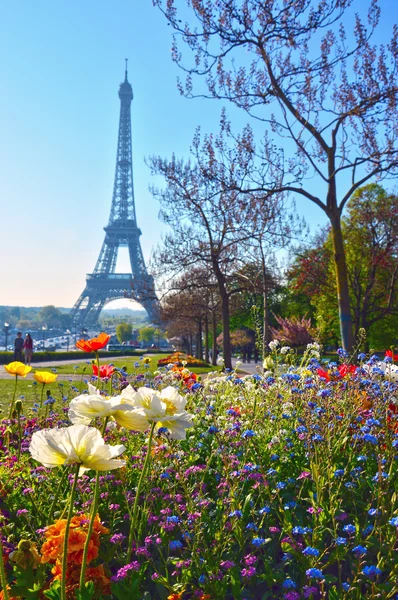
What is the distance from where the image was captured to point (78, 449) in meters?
1.61

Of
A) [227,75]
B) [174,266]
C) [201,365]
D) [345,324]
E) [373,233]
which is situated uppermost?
[227,75]

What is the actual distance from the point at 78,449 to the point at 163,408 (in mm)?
400

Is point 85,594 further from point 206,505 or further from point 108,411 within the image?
point 206,505

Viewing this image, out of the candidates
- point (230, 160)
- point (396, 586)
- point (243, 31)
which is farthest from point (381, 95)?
point (396, 586)

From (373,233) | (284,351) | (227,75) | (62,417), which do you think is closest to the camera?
(62,417)

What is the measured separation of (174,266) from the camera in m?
17.3

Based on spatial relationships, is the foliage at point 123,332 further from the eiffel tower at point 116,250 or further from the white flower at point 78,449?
the white flower at point 78,449

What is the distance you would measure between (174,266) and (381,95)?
8678 mm

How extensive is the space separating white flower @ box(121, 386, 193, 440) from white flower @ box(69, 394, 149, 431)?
46 millimetres

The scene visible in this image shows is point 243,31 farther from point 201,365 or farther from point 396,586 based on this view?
point 201,365

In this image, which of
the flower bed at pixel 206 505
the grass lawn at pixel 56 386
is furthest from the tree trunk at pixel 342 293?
the flower bed at pixel 206 505

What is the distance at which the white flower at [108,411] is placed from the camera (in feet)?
5.73

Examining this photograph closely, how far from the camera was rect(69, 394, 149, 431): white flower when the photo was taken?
5.73 feet

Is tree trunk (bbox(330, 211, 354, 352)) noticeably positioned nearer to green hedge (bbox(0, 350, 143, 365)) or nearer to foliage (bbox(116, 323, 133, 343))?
green hedge (bbox(0, 350, 143, 365))
